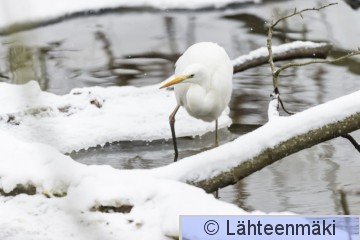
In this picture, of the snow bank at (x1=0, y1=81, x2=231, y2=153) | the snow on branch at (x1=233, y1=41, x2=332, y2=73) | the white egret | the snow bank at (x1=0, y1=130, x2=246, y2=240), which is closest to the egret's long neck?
the white egret

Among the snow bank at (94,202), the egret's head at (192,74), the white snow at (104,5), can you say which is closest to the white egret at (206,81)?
the egret's head at (192,74)

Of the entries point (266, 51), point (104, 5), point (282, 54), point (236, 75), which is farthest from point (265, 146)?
point (104, 5)

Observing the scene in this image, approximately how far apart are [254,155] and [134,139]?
2.21 metres

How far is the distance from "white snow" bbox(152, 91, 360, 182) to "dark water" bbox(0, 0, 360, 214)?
706mm

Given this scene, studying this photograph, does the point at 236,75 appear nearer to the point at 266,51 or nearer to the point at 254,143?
the point at 266,51

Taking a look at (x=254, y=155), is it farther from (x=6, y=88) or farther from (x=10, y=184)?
(x=6, y=88)

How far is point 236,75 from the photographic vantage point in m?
7.01

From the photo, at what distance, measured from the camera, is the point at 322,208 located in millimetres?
4297

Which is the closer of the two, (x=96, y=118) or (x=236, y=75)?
(x=96, y=118)

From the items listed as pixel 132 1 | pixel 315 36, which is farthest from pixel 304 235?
pixel 132 1

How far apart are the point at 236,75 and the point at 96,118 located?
1.48m

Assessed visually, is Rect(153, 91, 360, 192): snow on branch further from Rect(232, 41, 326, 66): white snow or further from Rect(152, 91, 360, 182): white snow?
Rect(232, 41, 326, 66): white snow

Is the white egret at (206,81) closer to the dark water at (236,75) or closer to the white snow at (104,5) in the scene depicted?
the dark water at (236,75)

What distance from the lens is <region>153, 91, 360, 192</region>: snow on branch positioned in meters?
3.51
